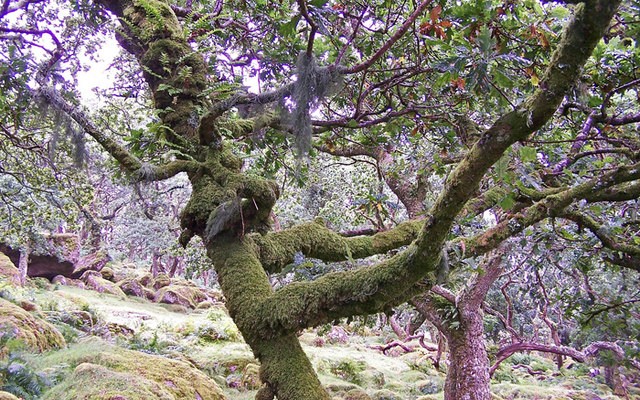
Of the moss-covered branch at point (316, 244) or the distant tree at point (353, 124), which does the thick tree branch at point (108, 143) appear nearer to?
the distant tree at point (353, 124)

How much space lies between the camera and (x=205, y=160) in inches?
127

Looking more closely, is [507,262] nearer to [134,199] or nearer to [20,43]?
[134,199]

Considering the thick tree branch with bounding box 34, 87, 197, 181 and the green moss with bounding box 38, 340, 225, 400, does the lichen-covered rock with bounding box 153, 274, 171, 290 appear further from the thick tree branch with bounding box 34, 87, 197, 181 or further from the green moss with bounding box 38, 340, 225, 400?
the thick tree branch with bounding box 34, 87, 197, 181

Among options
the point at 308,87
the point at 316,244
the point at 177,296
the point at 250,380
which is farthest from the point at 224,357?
the point at 177,296

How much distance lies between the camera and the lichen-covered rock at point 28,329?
5.14 metres

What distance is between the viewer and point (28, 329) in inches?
213

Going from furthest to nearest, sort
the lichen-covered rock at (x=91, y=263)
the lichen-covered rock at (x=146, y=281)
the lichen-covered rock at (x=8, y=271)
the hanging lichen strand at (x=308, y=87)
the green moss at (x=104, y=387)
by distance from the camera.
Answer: the lichen-covered rock at (x=146, y=281) < the lichen-covered rock at (x=91, y=263) < the lichen-covered rock at (x=8, y=271) < the green moss at (x=104, y=387) < the hanging lichen strand at (x=308, y=87)

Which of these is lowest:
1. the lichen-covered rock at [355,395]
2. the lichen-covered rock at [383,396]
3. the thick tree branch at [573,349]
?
the lichen-covered rock at [383,396]

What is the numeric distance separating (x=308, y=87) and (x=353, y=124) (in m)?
0.95

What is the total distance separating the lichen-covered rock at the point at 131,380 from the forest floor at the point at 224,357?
330 mm

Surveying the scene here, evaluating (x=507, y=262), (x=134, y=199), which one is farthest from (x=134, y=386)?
(x=507, y=262)

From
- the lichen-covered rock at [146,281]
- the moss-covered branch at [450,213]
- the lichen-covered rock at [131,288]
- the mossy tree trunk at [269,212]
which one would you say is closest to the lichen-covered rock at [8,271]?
the lichen-covered rock at [131,288]

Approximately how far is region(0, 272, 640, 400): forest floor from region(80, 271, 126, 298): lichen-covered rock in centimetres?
69

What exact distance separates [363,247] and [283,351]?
1090mm
